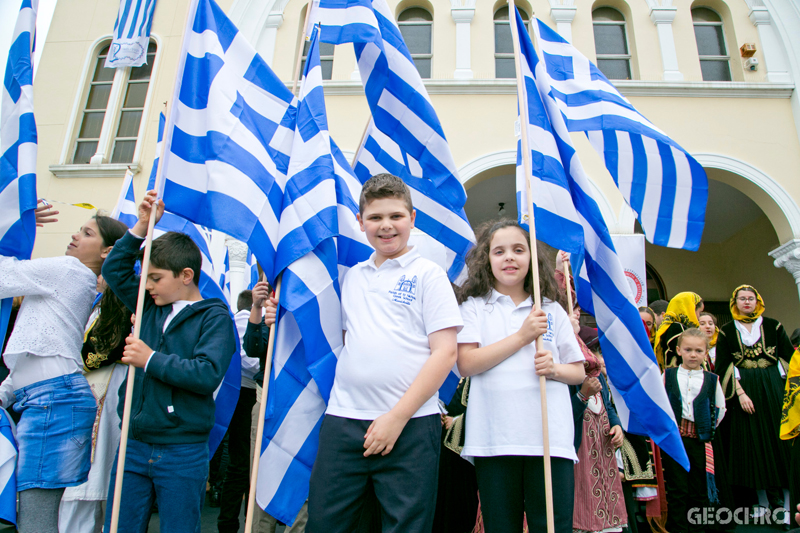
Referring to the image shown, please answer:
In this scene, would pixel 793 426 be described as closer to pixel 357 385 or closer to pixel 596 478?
pixel 596 478

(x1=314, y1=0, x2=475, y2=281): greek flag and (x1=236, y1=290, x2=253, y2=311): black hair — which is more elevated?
(x1=314, y1=0, x2=475, y2=281): greek flag

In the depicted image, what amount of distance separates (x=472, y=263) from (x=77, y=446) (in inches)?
74.1

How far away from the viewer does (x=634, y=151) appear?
287 centimetres

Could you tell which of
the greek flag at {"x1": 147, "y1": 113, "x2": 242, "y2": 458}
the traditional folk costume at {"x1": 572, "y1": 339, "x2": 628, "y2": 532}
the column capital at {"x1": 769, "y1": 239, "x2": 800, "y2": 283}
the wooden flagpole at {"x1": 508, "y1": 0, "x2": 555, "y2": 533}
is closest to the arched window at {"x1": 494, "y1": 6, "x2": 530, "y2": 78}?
the column capital at {"x1": 769, "y1": 239, "x2": 800, "y2": 283}

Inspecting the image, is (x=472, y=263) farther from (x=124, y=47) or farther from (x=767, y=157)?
(x=767, y=157)

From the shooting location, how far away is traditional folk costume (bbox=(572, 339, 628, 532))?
2529 mm

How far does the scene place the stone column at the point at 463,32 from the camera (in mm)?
8477

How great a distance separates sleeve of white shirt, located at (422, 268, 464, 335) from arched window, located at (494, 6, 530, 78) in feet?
25.3

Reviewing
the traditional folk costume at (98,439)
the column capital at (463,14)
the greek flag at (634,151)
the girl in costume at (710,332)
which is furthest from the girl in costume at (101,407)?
the column capital at (463,14)

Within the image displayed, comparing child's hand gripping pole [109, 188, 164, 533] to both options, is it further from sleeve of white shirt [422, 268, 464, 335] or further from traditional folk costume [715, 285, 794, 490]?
traditional folk costume [715, 285, 794, 490]

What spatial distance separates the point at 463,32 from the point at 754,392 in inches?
276

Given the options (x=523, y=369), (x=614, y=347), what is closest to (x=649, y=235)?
(x=614, y=347)

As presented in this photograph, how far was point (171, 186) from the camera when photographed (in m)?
2.22

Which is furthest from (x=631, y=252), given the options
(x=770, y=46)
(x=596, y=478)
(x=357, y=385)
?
(x=357, y=385)
